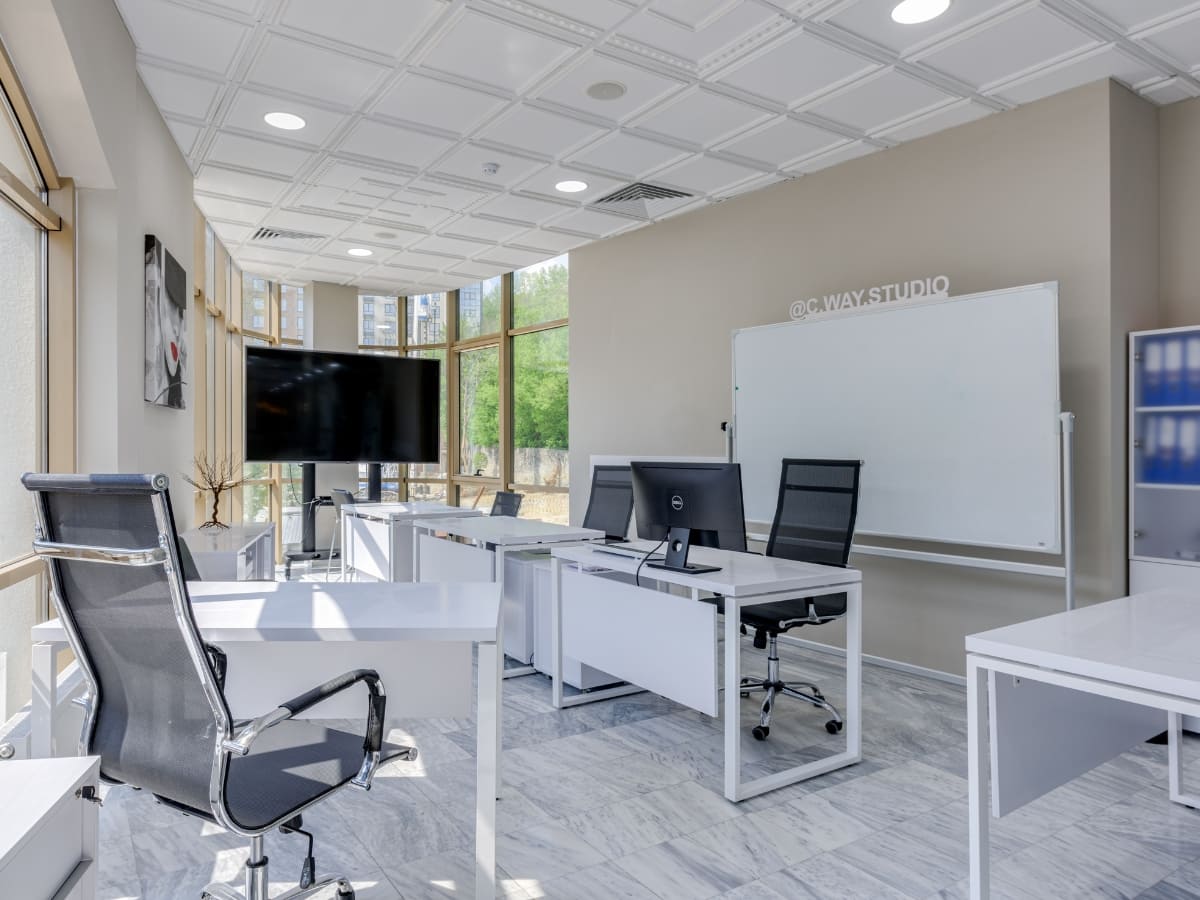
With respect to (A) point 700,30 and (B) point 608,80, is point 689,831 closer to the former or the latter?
(A) point 700,30

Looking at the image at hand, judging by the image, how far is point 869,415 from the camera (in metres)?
4.50

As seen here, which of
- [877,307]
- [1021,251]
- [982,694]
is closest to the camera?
[982,694]

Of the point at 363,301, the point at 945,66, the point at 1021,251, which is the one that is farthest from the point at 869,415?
the point at 363,301

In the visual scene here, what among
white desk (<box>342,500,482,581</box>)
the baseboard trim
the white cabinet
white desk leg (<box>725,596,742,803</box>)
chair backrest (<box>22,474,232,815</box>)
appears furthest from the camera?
white desk (<box>342,500,482,581</box>)

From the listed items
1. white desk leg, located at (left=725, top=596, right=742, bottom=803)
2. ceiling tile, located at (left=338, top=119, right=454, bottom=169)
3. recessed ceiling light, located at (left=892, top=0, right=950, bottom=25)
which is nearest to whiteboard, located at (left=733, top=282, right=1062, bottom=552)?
recessed ceiling light, located at (left=892, top=0, right=950, bottom=25)

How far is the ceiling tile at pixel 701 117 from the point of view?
4.00m

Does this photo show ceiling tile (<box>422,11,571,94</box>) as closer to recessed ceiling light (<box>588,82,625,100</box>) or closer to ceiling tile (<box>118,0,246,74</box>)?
recessed ceiling light (<box>588,82,625,100</box>)

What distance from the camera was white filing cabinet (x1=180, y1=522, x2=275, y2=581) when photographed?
411 centimetres

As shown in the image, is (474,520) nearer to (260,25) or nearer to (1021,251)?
(260,25)

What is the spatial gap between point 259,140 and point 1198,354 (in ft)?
16.3

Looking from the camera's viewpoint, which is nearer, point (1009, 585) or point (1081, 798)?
point (1081, 798)

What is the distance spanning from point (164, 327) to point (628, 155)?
2.80 meters

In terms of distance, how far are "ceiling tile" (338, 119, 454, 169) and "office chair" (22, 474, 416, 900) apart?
3294 millimetres

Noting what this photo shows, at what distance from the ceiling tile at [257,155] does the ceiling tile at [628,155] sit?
66.7 inches
